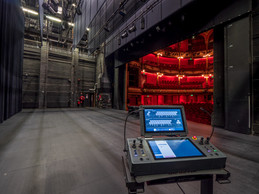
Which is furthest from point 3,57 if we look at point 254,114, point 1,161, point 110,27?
point 254,114

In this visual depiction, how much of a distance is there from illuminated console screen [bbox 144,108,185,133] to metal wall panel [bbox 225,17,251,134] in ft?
14.4

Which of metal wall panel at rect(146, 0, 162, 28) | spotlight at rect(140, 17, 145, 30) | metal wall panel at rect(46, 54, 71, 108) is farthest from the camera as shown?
metal wall panel at rect(46, 54, 71, 108)

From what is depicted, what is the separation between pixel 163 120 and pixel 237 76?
4.76 metres

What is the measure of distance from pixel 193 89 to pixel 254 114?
52.5 ft

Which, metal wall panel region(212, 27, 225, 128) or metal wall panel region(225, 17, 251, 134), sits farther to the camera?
metal wall panel region(212, 27, 225, 128)

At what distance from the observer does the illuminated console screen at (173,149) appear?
1070 millimetres

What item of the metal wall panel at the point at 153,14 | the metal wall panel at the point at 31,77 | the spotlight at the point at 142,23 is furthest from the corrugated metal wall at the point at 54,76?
the metal wall panel at the point at 153,14

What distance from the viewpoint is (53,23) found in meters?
16.4

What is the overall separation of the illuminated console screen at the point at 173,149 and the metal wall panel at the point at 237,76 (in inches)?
178

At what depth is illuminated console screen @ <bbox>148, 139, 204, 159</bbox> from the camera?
3.51 feet

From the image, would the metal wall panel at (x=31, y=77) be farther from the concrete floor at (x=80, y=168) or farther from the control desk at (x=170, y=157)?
the control desk at (x=170, y=157)

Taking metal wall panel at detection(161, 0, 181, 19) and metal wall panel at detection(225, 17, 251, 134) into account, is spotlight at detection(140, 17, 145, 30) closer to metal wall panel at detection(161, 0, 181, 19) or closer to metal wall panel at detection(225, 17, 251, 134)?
metal wall panel at detection(161, 0, 181, 19)

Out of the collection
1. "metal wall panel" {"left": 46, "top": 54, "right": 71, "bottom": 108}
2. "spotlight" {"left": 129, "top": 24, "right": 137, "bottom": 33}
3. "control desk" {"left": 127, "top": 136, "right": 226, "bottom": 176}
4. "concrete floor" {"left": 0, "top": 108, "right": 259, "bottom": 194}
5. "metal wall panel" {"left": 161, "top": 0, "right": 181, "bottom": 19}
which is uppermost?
"spotlight" {"left": 129, "top": 24, "right": 137, "bottom": 33}

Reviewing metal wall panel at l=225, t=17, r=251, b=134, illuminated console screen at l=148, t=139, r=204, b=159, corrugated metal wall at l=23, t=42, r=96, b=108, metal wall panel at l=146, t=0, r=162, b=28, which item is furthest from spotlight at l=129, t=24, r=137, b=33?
corrugated metal wall at l=23, t=42, r=96, b=108
